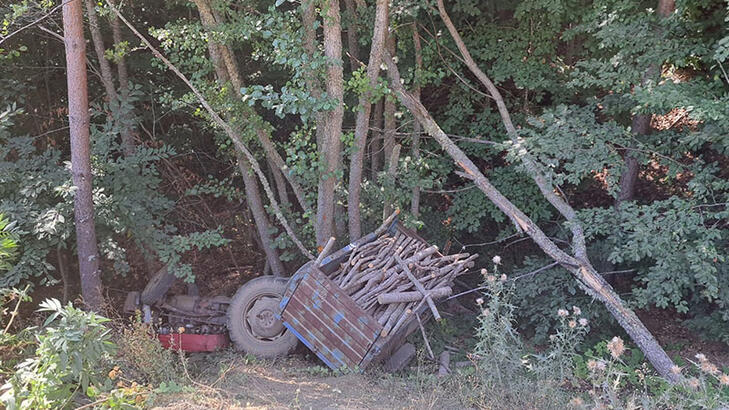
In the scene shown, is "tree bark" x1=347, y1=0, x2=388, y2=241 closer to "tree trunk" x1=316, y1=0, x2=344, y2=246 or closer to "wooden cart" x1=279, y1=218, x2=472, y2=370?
"tree trunk" x1=316, y1=0, x2=344, y2=246

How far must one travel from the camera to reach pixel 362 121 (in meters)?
7.32

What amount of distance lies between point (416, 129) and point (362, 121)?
46.5 inches

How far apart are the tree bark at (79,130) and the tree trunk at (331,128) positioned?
2.76 m

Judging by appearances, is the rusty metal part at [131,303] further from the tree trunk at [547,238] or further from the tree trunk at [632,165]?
the tree trunk at [632,165]

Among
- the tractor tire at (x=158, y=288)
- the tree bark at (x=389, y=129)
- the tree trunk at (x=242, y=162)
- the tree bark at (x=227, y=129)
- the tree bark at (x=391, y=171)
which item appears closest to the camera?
the tree trunk at (x=242, y=162)

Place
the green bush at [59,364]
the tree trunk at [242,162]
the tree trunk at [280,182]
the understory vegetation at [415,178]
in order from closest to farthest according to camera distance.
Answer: the green bush at [59,364]
the understory vegetation at [415,178]
the tree trunk at [242,162]
the tree trunk at [280,182]

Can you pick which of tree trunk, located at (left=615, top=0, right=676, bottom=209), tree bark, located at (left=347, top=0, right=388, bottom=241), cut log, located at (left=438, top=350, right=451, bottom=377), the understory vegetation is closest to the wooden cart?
the understory vegetation

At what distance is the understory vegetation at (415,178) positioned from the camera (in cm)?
554

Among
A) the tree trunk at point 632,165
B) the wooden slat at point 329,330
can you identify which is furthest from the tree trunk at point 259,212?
the tree trunk at point 632,165

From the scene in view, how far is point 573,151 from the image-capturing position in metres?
6.70

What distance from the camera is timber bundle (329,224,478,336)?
6.31 metres

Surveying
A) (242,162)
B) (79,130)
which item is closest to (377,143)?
(242,162)

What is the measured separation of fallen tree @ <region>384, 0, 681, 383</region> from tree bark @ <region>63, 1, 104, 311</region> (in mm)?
3726

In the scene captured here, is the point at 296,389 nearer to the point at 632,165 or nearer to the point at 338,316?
the point at 338,316
